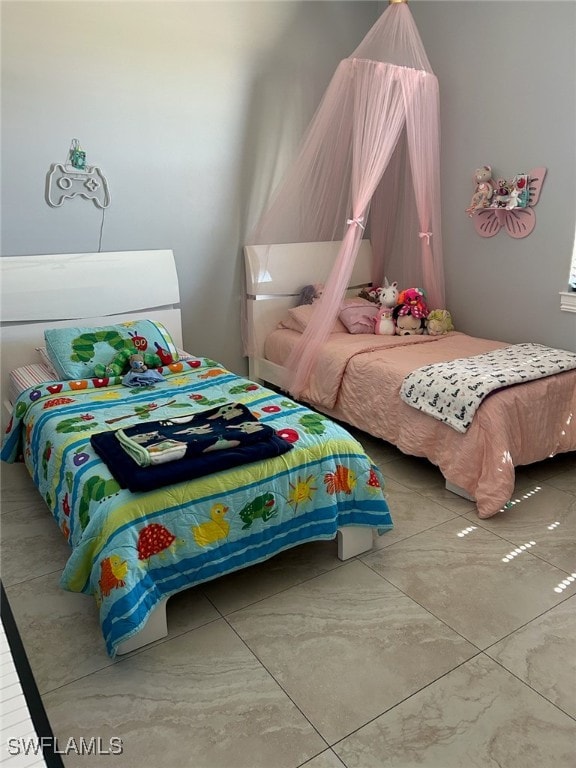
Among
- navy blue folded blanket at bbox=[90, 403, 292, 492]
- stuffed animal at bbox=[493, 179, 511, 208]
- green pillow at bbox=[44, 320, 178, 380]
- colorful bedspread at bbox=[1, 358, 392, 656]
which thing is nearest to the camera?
colorful bedspread at bbox=[1, 358, 392, 656]

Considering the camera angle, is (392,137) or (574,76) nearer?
(574,76)

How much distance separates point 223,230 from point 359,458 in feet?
7.48

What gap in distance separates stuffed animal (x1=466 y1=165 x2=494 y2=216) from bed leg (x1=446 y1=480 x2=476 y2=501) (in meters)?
1.86

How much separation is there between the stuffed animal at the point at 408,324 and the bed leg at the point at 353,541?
1.81m

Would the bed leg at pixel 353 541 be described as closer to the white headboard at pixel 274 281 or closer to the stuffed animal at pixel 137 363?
the stuffed animal at pixel 137 363

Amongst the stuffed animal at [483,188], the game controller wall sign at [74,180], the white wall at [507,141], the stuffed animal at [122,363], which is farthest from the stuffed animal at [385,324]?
the game controller wall sign at [74,180]

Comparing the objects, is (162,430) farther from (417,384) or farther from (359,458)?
(417,384)

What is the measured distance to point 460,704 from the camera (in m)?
1.76

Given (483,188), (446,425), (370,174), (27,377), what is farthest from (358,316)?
(27,377)

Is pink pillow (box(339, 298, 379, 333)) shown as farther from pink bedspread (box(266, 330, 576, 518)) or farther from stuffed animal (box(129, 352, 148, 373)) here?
stuffed animal (box(129, 352, 148, 373))

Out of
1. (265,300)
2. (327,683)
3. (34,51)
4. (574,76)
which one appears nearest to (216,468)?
(327,683)

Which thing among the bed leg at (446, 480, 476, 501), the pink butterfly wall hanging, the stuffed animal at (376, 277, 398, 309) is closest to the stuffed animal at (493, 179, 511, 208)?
the pink butterfly wall hanging

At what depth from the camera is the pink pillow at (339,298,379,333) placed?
3988 millimetres

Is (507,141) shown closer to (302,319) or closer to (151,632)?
(302,319)
